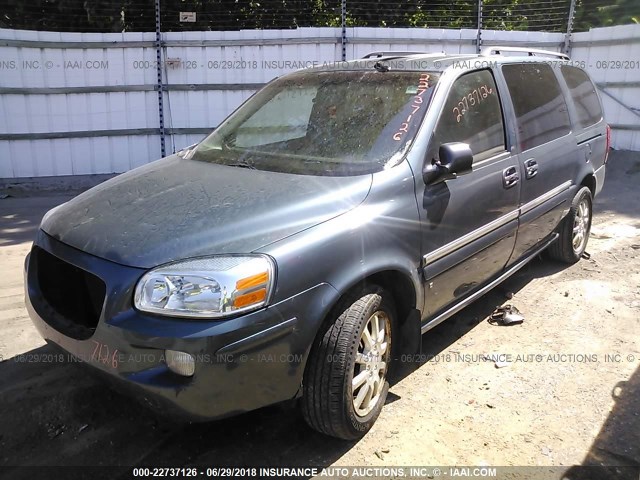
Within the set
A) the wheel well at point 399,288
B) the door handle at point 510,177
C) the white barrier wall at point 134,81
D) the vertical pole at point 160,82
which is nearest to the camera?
the wheel well at point 399,288

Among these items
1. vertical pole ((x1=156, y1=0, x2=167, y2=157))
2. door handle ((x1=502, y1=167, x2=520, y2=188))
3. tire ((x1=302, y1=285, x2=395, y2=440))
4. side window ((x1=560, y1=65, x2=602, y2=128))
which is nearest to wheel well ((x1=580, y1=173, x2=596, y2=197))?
side window ((x1=560, y1=65, x2=602, y2=128))

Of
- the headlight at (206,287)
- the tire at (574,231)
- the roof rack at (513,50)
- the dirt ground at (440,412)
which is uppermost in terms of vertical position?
the roof rack at (513,50)

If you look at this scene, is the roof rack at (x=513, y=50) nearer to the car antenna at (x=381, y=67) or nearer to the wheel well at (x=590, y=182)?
the car antenna at (x=381, y=67)

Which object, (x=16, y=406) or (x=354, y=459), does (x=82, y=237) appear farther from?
(x=354, y=459)

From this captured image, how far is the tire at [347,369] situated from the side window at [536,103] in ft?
6.45

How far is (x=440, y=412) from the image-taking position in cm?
314

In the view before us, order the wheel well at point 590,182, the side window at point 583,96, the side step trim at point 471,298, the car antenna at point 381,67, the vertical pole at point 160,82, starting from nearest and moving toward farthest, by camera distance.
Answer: the side step trim at point 471,298 → the car antenna at point 381,67 → the side window at point 583,96 → the wheel well at point 590,182 → the vertical pole at point 160,82

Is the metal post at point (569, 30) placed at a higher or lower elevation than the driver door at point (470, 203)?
higher

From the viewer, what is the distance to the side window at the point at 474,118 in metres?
3.35

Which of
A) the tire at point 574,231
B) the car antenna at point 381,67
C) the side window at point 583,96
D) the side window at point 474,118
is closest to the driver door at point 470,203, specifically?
the side window at point 474,118

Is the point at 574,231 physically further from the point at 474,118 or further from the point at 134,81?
the point at 134,81

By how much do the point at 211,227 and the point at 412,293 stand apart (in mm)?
1159

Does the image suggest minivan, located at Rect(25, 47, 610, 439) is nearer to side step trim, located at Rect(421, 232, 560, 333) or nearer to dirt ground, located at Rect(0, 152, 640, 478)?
side step trim, located at Rect(421, 232, 560, 333)

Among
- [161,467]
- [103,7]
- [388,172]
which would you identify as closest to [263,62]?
[103,7]
